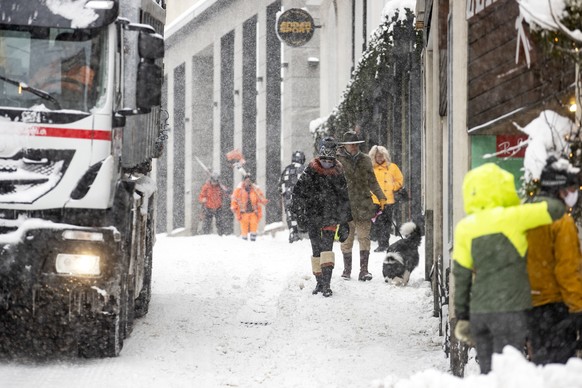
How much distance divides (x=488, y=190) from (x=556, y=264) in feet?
1.65

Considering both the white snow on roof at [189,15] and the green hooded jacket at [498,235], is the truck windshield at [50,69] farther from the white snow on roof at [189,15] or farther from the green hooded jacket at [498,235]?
the white snow on roof at [189,15]

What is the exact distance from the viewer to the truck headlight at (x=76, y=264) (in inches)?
363

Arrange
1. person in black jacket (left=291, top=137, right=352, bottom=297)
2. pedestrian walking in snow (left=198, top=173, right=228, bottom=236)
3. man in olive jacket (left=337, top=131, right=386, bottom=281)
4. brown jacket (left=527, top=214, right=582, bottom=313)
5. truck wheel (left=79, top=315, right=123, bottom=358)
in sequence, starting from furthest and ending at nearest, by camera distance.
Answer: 1. pedestrian walking in snow (left=198, top=173, right=228, bottom=236)
2. man in olive jacket (left=337, top=131, right=386, bottom=281)
3. person in black jacket (left=291, top=137, right=352, bottom=297)
4. truck wheel (left=79, top=315, right=123, bottom=358)
5. brown jacket (left=527, top=214, right=582, bottom=313)

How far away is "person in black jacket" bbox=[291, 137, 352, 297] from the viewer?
44.3ft

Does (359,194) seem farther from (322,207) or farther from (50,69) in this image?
(50,69)

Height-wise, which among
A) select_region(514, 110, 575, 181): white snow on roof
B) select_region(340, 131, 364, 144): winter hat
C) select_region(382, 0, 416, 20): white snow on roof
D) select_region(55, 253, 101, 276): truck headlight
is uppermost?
select_region(382, 0, 416, 20): white snow on roof

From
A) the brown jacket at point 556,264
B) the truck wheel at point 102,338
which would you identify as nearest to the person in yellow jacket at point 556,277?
the brown jacket at point 556,264

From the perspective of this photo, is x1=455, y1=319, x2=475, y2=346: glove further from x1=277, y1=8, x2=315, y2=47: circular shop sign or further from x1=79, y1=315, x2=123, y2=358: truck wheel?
x1=277, y1=8, x2=315, y2=47: circular shop sign

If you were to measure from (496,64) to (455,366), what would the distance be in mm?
2174

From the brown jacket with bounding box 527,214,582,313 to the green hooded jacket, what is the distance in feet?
0.35

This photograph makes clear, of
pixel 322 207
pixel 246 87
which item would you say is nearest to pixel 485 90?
pixel 322 207

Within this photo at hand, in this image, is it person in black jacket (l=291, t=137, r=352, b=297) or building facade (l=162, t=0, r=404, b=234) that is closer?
person in black jacket (l=291, t=137, r=352, b=297)

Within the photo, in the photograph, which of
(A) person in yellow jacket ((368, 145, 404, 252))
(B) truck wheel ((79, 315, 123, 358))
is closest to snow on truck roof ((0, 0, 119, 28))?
(B) truck wheel ((79, 315, 123, 358))

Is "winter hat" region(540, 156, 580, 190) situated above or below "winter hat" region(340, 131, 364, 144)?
below
